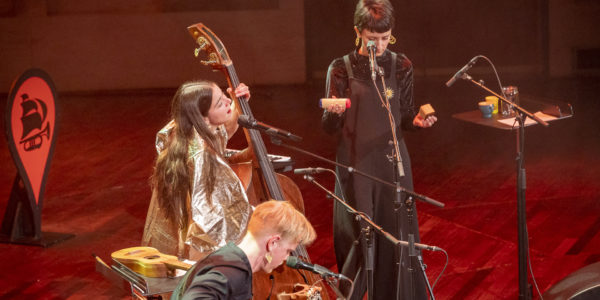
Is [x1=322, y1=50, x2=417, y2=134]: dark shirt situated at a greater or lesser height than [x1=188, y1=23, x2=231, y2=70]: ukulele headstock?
lesser

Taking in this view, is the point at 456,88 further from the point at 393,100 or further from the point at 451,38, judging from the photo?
the point at 393,100

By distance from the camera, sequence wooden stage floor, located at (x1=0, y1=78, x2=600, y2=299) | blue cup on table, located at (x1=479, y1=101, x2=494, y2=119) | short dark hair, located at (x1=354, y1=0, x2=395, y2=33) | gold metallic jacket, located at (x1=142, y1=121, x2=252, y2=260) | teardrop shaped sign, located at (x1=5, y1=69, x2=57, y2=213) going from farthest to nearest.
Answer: teardrop shaped sign, located at (x1=5, y1=69, x2=57, y2=213) < wooden stage floor, located at (x1=0, y1=78, x2=600, y2=299) < blue cup on table, located at (x1=479, y1=101, x2=494, y2=119) < short dark hair, located at (x1=354, y1=0, x2=395, y2=33) < gold metallic jacket, located at (x1=142, y1=121, x2=252, y2=260)

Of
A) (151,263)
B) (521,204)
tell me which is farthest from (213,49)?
(521,204)

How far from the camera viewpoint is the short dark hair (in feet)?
12.4

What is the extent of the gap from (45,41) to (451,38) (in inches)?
237

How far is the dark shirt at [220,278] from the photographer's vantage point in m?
2.60

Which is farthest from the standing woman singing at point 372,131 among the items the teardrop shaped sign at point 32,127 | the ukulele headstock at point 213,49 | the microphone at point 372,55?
the teardrop shaped sign at point 32,127

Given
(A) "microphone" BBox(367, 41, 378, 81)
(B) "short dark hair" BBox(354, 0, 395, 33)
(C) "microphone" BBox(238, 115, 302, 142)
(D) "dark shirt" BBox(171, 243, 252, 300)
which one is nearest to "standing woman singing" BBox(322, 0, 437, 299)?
(B) "short dark hair" BBox(354, 0, 395, 33)

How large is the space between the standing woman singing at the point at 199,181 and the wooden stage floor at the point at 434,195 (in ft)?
4.93

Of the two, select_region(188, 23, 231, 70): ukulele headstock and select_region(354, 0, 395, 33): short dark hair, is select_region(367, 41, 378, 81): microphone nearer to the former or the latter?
select_region(354, 0, 395, 33): short dark hair

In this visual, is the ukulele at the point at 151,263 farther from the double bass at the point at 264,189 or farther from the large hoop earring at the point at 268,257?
the large hoop earring at the point at 268,257

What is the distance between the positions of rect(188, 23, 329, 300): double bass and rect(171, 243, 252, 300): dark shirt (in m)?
0.80

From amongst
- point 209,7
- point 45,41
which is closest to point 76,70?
point 45,41

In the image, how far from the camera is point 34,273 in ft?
17.7
